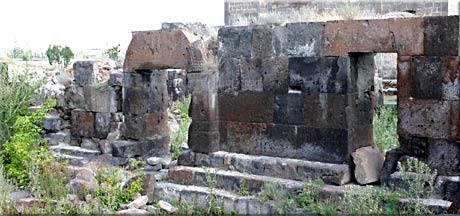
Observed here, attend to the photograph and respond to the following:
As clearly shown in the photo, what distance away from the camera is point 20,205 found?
23.7 feet

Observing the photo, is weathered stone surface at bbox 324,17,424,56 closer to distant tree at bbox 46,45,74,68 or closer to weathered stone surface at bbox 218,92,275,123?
weathered stone surface at bbox 218,92,275,123

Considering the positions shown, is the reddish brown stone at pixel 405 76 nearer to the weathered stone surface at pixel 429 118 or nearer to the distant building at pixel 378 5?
the weathered stone surface at pixel 429 118

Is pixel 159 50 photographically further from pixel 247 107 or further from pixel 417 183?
pixel 417 183

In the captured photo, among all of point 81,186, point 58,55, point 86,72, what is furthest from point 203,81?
point 58,55

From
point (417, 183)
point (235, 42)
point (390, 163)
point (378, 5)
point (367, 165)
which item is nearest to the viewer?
point (417, 183)

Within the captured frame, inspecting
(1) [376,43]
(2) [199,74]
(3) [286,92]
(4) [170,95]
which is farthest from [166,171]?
(4) [170,95]

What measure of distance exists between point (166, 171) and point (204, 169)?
1184 mm

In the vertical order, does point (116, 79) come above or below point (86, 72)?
below

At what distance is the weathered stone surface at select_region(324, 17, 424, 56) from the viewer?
626 centimetres

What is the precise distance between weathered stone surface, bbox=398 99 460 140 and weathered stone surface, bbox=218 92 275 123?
5.75ft

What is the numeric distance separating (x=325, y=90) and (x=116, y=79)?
3794 millimetres

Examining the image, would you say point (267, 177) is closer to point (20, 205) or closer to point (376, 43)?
point (376, 43)

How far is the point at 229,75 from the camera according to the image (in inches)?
303

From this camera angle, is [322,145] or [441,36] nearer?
[441,36]
